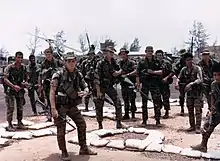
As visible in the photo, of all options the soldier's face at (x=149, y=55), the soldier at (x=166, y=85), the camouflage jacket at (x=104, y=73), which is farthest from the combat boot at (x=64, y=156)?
the soldier at (x=166, y=85)

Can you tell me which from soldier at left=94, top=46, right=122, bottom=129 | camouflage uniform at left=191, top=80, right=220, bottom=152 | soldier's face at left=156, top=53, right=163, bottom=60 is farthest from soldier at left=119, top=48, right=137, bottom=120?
camouflage uniform at left=191, top=80, right=220, bottom=152

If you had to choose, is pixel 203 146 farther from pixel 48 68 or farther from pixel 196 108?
pixel 48 68

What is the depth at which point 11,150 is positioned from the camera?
7332 mm

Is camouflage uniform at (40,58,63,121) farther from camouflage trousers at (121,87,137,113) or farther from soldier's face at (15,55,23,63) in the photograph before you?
camouflage trousers at (121,87,137,113)

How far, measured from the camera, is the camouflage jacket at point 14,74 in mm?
9070

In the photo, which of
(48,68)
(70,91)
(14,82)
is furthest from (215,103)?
(14,82)

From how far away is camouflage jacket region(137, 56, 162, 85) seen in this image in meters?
9.16

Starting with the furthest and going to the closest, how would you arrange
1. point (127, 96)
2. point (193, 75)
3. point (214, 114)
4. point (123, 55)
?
point (127, 96), point (123, 55), point (193, 75), point (214, 114)

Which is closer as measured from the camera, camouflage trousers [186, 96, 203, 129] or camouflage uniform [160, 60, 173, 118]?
camouflage trousers [186, 96, 203, 129]

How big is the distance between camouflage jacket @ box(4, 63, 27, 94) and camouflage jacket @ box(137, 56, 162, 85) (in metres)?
2.69

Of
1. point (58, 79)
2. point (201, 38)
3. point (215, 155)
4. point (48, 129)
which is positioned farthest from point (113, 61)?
point (201, 38)

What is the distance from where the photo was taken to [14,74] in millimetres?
9156

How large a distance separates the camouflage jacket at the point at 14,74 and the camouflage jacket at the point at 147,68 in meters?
2.69

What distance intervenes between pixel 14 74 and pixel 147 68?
3052mm
